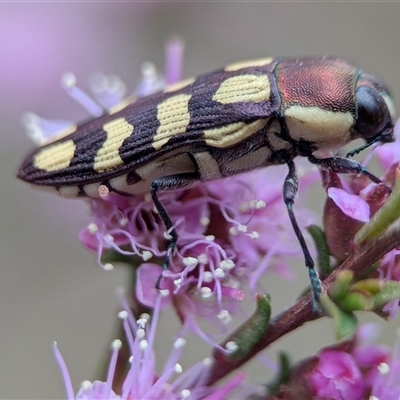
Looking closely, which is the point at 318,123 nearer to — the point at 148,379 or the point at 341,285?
the point at 341,285

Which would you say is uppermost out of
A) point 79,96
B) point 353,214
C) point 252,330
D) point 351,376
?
point 79,96

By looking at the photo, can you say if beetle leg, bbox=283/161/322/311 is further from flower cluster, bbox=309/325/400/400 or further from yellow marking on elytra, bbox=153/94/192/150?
yellow marking on elytra, bbox=153/94/192/150

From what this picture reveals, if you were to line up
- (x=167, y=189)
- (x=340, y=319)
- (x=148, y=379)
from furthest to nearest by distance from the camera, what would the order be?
1. (x=167, y=189)
2. (x=148, y=379)
3. (x=340, y=319)

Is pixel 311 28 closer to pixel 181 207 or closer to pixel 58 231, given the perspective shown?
pixel 58 231

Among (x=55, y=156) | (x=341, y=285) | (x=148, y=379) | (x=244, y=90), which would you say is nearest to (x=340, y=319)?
(x=341, y=285)

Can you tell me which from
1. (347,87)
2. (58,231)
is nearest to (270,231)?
(347,87)

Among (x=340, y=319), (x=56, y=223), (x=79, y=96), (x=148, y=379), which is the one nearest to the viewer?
(x=340, y=319)

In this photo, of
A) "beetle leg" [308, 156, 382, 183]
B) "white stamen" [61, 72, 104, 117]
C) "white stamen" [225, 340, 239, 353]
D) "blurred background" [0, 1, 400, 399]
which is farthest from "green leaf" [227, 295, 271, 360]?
"blurred background" [0, 1, 400, 399]
